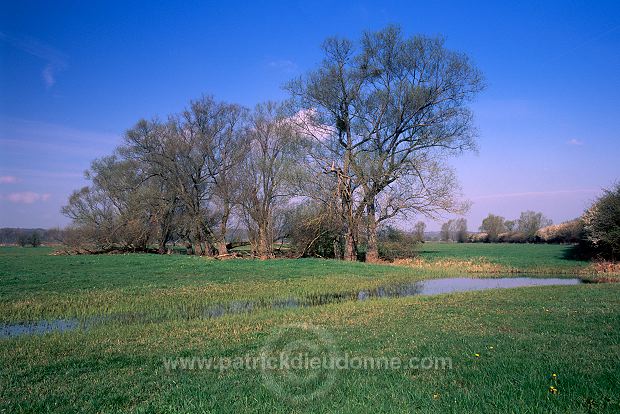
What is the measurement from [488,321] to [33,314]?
1272 cm

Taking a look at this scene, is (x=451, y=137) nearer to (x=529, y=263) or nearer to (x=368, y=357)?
(x=529, y=263)

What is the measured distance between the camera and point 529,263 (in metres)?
32.5

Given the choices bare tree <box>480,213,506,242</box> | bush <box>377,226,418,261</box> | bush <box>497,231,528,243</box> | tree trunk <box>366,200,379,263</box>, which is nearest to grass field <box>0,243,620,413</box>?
tree trunk <box>366,200,379,263</box>

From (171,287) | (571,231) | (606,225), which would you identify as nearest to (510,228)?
(571,231)

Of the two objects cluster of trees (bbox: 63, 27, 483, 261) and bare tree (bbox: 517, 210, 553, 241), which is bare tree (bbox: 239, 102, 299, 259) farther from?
bare tree (bbox: 517, 210, 553, 241)

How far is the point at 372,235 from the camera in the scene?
34.1m

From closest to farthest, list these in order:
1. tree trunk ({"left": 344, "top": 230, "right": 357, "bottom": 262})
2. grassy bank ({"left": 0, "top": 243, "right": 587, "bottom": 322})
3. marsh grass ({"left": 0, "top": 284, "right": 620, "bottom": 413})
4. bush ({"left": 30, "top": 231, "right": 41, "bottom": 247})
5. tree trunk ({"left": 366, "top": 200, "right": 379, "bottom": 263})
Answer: marsh grass ({"left": 0, "top": 284, "right": 620, "bottom": 413}) → grassy bank ({"left": 0, "top": 243, "right": 587, "bottom": 322}) → tree trunk ({"left": 366, "top": 200, "right": 379, "bottom": 263}) → tree trunk ({"left": 344, "top": 230, "right": 357, "bottom": 262}) → bush ({"left": 30, "top": 231, "right": 41, "bottom": 247})

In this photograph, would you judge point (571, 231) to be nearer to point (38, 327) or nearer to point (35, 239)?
point (38, 327)

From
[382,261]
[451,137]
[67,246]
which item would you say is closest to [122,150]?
[67,246]

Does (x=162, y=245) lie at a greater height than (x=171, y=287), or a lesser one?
greater

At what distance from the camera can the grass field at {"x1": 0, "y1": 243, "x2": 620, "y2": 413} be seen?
4.99 metres

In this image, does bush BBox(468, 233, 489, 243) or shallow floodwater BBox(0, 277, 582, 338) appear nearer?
shallow floodwater BBox(0, 277, 582, 338)

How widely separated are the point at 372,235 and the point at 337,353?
27391 mm

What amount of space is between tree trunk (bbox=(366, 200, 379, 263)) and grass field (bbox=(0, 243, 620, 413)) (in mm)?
18643
